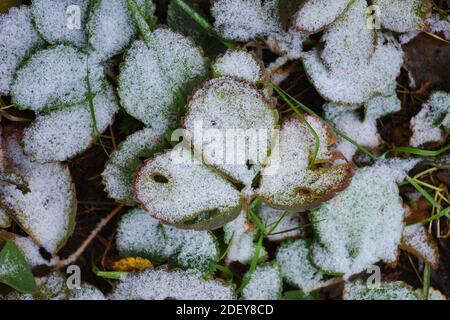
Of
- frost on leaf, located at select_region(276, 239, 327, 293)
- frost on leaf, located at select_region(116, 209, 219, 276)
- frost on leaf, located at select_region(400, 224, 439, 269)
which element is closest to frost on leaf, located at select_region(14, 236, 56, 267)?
frost on leaf, located at select_region(116, 209, 219, 276)

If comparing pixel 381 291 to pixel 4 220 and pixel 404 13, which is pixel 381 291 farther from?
pixel 4 220

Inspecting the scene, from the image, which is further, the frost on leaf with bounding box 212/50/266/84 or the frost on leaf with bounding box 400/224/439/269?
the frost on leaf with bounding box 400/224/439/269

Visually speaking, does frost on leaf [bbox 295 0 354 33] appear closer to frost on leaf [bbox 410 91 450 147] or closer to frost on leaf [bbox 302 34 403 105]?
frost on leaf [bbox 302 34 403 105]

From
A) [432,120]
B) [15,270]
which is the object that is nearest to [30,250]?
[15,270]

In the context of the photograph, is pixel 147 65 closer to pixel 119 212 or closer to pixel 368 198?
pixel 119 212
